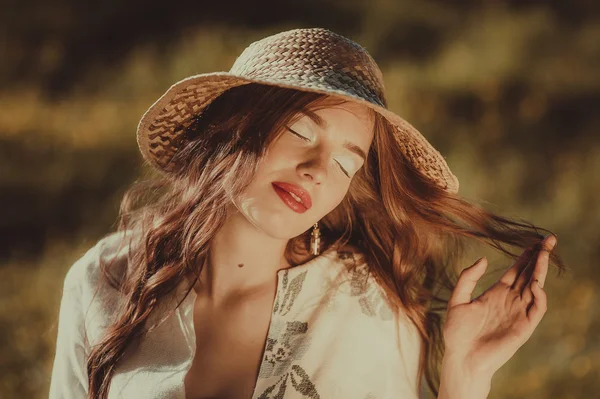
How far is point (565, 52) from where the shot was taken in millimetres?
5891

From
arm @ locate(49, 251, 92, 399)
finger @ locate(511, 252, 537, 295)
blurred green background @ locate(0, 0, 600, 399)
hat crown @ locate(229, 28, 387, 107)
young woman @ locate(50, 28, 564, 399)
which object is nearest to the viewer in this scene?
hat crown @ locate(229, 28, 387, 107)

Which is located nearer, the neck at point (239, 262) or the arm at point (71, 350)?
the neck at point (239, 262)

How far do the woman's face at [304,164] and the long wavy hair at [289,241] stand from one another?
0.03 meters

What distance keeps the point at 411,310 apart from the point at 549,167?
2603 mm

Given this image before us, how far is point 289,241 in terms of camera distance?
104 inches

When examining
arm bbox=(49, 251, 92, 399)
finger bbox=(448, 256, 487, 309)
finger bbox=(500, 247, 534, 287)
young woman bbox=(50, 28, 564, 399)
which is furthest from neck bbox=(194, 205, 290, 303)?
finger bbox=(500, 247, 534, 287)

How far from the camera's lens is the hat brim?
88.0 inches

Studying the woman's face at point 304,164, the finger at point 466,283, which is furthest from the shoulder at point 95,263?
the finger at point 466,283

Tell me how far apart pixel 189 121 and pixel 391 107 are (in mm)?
2737

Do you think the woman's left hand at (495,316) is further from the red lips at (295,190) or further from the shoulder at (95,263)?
the shoulder at (95,263)

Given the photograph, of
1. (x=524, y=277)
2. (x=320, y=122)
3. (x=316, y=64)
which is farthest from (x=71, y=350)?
(x=524, y=277)

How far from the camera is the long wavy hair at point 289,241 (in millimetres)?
2305

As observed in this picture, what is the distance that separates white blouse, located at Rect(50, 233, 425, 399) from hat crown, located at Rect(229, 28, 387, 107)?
25.9 inches

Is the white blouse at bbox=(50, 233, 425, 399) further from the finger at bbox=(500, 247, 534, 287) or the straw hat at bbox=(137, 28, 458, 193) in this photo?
the straw hat at bbox=(137, 28, 458, 193)
